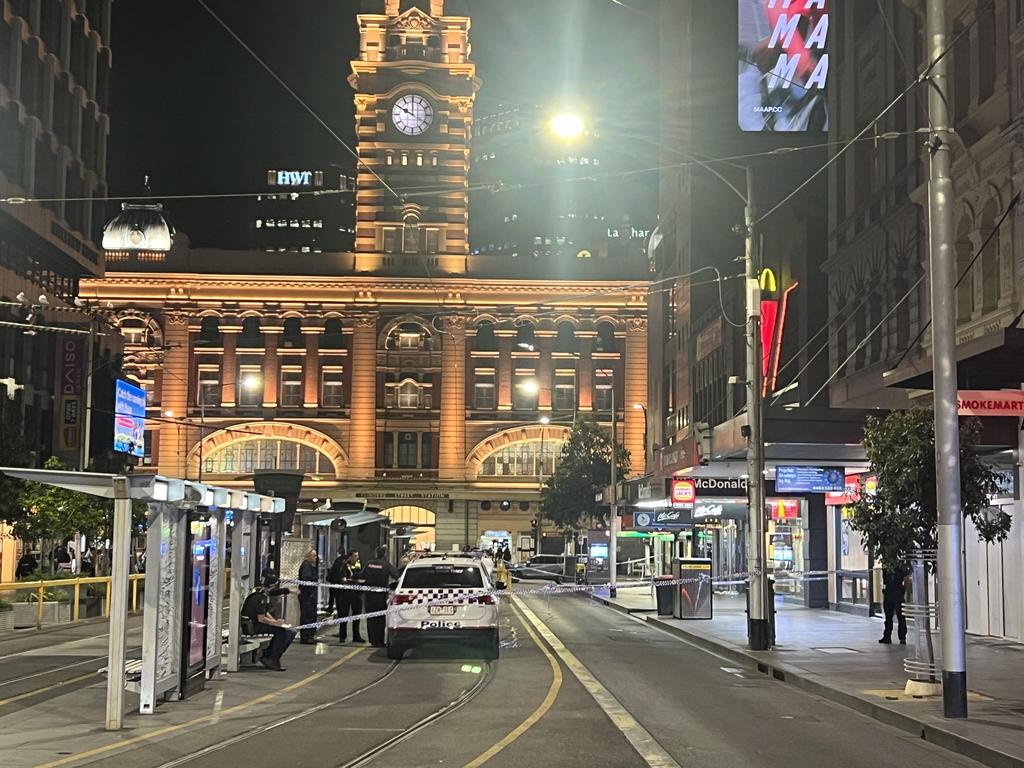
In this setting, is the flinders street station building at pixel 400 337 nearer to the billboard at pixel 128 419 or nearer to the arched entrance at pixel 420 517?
the arched entrance at pixel 420 517

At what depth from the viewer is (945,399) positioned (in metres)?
14.9

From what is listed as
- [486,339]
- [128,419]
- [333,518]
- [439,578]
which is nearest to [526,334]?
[486,339]

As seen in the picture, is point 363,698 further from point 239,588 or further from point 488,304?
point 488,304

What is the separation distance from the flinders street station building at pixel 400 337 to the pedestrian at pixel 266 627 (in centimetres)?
7359

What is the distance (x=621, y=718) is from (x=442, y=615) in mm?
7519

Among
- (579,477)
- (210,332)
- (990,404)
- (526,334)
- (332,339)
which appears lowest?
(990,404)

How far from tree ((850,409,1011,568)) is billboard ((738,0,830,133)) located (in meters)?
46.6

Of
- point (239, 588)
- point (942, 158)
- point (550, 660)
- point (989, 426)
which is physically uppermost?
point (942, 158)

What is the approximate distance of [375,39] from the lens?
95.0 meters

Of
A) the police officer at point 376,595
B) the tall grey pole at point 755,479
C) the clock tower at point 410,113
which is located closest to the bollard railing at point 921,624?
the tall grey pole at point 755,479

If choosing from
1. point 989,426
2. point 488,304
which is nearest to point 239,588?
point 989,426

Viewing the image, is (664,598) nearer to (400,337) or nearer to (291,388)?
(400,337)

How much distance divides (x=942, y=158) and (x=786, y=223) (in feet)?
102

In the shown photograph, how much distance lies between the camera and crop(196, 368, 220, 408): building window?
94.6m
